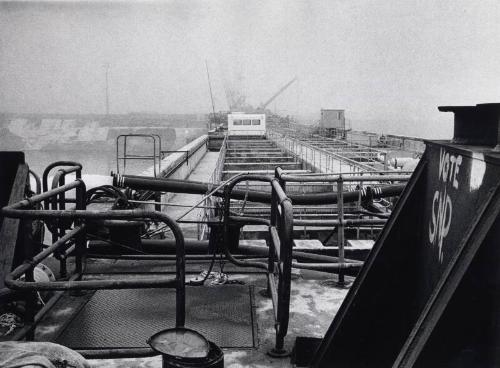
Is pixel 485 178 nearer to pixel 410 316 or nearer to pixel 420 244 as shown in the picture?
pixel 420 244

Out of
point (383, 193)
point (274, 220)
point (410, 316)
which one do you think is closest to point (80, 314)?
point (274, 220)

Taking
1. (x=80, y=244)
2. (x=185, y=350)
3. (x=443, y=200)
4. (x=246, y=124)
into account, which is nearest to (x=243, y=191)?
(x=80, y=244)

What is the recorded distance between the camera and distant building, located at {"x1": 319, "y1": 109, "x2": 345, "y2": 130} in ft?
162

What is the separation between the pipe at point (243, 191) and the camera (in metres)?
7.86

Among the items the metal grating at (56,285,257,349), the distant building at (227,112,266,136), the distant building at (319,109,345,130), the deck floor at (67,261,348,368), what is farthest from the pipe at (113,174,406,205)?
the distant building at (319,109,345,130)

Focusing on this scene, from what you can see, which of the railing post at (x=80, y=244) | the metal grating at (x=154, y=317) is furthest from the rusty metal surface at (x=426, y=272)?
the railing post at (x=80, y=244)

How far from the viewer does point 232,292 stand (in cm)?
522

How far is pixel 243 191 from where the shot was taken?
26.2 ft

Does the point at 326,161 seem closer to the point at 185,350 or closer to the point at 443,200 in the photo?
the point at 443,200

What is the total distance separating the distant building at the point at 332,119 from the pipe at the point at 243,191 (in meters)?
42.0

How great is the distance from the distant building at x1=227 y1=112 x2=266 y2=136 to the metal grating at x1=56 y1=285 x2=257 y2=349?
40.9 meters

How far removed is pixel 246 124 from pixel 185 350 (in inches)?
1773

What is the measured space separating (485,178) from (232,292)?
3.55 m

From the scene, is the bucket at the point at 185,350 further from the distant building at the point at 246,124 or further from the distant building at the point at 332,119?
the distant building at the point at 332,119
